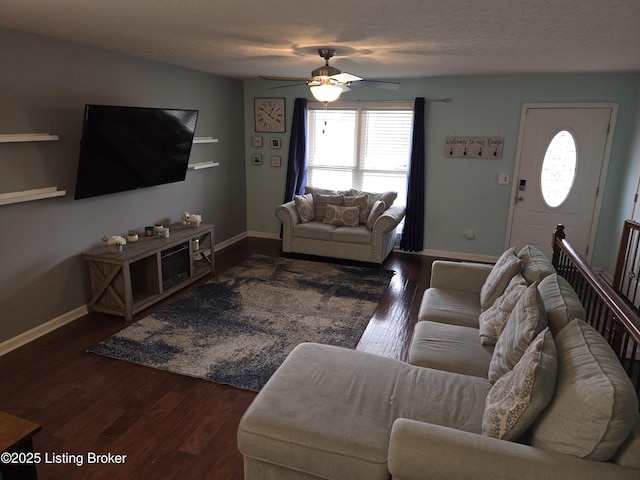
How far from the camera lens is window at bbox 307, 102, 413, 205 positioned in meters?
5.98

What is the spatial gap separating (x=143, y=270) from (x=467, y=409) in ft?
11.1

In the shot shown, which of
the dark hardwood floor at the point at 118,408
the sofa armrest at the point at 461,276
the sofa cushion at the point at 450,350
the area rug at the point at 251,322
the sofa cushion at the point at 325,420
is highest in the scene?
the sofa armrest at the point at 461,276

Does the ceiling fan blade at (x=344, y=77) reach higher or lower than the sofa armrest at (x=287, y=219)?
higher

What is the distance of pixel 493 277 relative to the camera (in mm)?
3068

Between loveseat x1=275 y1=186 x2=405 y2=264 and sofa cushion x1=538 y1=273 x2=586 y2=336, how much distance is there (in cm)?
301

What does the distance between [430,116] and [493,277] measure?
3.33 meters

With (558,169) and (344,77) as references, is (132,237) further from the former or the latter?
(558,169)

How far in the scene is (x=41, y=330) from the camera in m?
3.61

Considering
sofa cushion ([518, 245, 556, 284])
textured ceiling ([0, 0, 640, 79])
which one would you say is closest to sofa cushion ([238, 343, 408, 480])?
sofa cushion ([518, 245, 556, 284])

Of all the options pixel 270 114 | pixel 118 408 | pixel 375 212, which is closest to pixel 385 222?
pixel 375 212

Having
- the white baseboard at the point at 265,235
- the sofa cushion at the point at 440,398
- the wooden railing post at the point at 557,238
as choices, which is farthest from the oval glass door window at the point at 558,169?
the sofa cushion at the point at 440,398

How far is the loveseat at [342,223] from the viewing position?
5.53 meters

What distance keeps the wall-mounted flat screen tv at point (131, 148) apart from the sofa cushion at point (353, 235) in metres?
2.03

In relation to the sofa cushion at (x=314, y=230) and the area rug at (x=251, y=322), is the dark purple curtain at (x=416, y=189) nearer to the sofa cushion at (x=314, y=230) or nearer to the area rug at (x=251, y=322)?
the area rug at (x=251, y=322)
